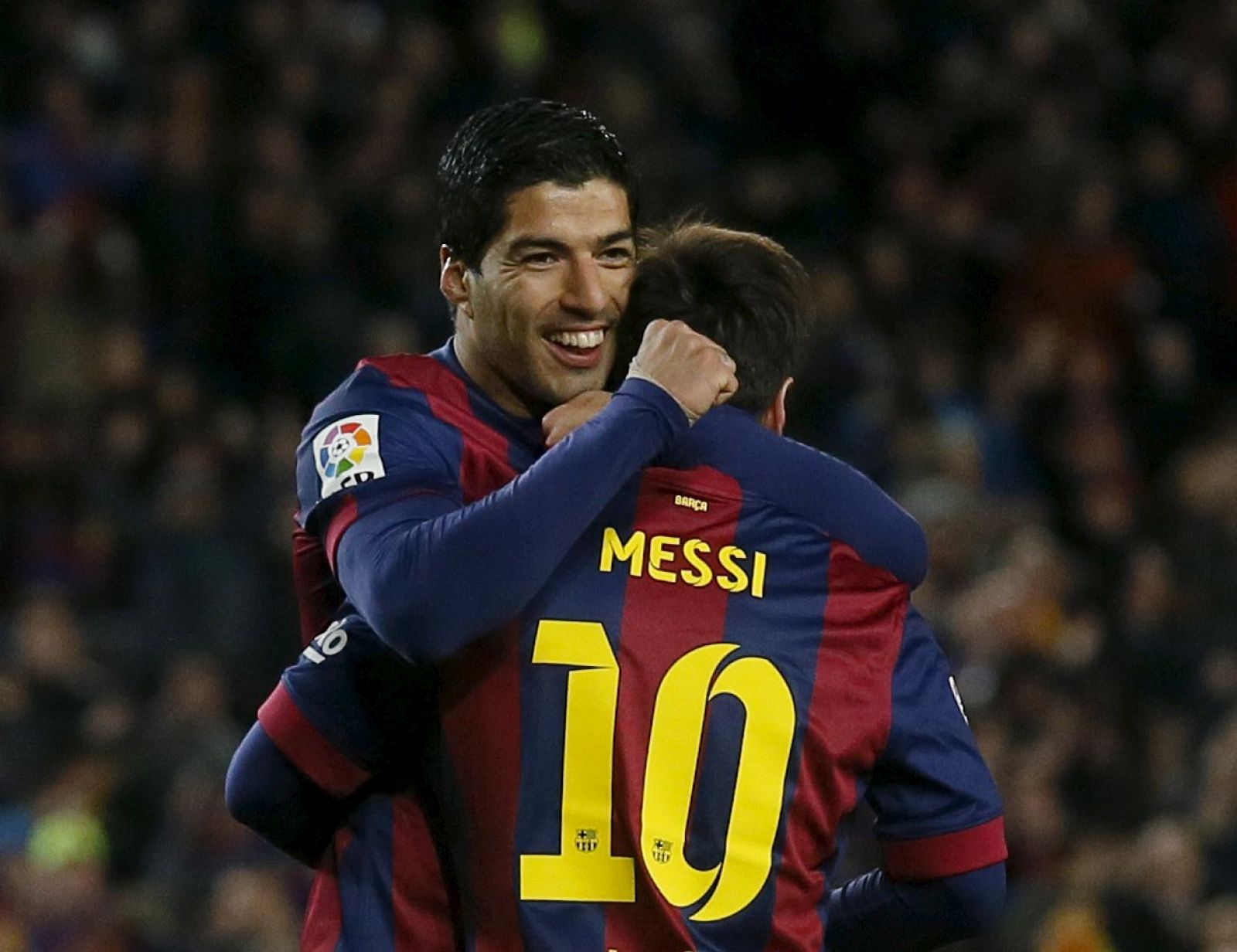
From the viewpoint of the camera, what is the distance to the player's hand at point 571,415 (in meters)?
2.91

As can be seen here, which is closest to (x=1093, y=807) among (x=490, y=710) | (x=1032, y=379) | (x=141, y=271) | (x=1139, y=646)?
(x=1139, y=646)

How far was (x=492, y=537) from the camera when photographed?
2652 mm

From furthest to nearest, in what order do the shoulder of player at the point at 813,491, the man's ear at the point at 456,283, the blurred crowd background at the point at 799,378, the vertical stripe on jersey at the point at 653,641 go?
the blurred crowd background at the point at 799,378, the man's ear at the point at 456,283, the shoulder of player at the point at 813,491, the vertical stripe on jersey at the point at 653,641

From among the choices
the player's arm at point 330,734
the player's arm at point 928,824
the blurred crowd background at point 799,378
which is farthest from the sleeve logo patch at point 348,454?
the blurred crowd background at point 799,378

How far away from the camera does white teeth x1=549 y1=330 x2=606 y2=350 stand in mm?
3027

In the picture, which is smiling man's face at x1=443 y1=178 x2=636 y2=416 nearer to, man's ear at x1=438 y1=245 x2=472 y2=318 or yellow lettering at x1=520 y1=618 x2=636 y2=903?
man's ear at x1=438 y1=245 x2=472 y2=318

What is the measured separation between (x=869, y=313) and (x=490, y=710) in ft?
24.6

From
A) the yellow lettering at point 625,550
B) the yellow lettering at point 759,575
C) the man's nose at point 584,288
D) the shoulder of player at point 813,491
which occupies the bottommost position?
the yellow lettering at point 759,575

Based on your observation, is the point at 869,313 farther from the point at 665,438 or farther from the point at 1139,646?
the point at 665,438

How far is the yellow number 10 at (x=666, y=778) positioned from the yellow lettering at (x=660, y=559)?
9 cm

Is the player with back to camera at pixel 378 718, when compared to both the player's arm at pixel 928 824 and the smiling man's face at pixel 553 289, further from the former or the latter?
the player's arm at pixel 928 824

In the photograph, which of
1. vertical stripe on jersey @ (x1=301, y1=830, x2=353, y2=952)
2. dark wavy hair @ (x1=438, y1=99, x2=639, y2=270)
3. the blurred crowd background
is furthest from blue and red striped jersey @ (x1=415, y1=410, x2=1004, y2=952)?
the blurred crowd background

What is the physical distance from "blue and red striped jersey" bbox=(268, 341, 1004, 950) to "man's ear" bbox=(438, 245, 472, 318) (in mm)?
192

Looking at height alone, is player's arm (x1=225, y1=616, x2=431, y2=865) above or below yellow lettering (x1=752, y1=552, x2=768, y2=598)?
below
